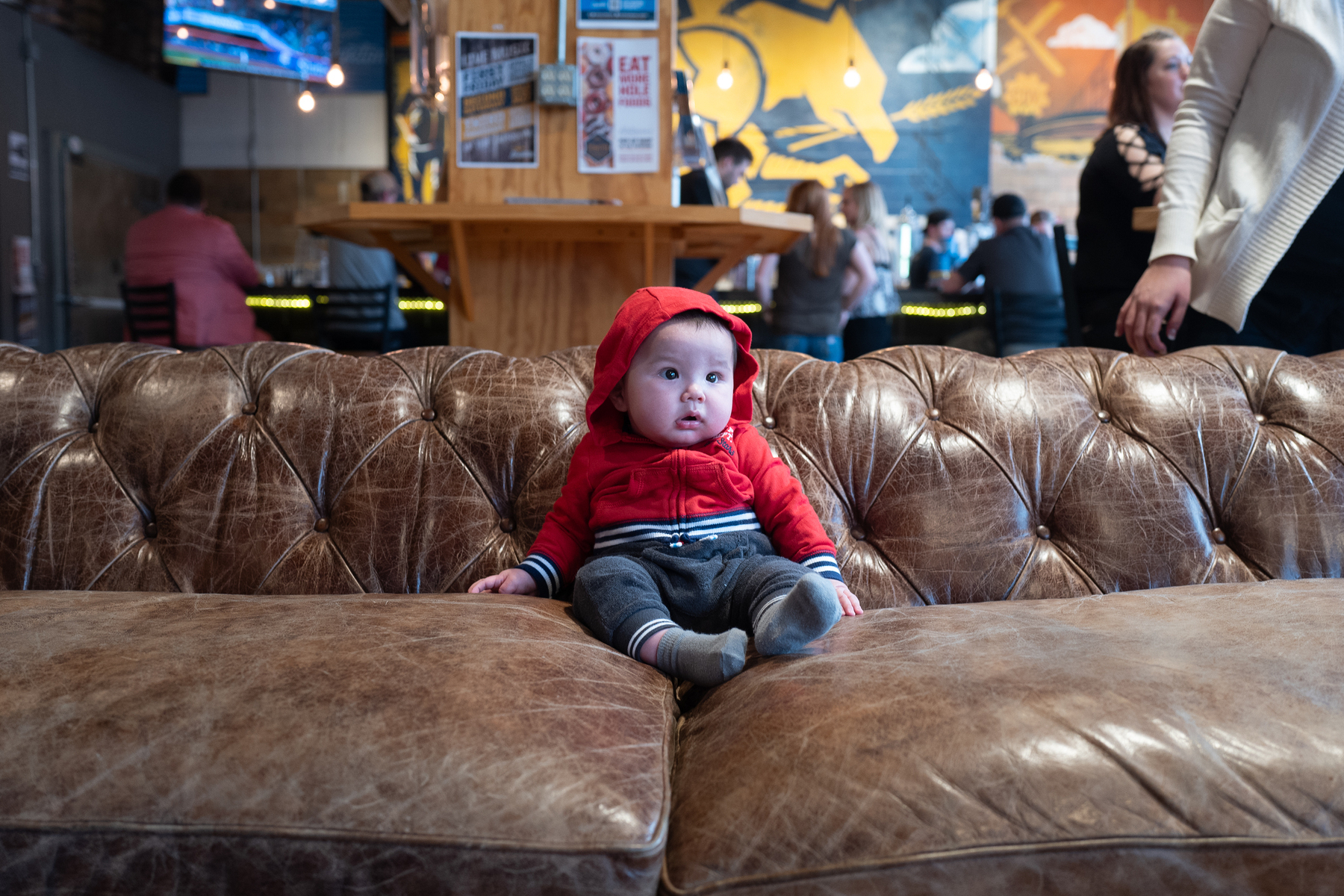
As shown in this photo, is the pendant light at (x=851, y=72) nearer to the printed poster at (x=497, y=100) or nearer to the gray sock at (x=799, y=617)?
the printed poster at (x=497, y=100)

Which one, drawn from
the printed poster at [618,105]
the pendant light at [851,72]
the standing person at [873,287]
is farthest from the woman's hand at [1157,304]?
the pendant light at [851,72]

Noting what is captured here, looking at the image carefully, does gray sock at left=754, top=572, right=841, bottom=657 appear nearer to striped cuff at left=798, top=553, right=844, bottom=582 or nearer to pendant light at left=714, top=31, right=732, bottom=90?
striped cuff at left=798, top=553, right=844, bottom=582

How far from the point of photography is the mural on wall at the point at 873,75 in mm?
7914

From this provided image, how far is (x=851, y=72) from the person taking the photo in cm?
757

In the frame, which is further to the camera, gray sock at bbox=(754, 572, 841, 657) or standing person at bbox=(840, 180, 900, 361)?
standing person at bbox=(840, 180, 900, 361)

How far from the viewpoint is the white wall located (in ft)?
26.5

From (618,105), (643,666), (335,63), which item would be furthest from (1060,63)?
(643,666)

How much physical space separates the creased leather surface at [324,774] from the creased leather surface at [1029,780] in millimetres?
91

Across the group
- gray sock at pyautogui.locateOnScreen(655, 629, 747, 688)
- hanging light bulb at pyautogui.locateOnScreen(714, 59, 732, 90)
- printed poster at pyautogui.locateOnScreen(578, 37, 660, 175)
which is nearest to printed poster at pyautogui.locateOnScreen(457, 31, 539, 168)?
printed poster at pyautogui.locateOnScreen(578, 37, 660, 175)

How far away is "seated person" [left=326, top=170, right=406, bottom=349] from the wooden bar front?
1661 millimetres

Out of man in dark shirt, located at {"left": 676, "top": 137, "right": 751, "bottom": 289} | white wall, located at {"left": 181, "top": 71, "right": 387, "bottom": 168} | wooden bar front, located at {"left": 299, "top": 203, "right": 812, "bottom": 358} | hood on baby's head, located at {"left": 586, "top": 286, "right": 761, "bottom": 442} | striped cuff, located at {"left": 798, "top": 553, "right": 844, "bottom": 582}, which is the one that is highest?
white wall, located at {"left": 181, "top": 71, "right": 387, "bottom": 168}

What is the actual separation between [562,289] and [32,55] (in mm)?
5856

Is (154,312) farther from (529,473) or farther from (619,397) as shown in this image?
(619,397)

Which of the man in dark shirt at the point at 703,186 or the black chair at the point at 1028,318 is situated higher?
the man in dark shirt at the point at 703,186
